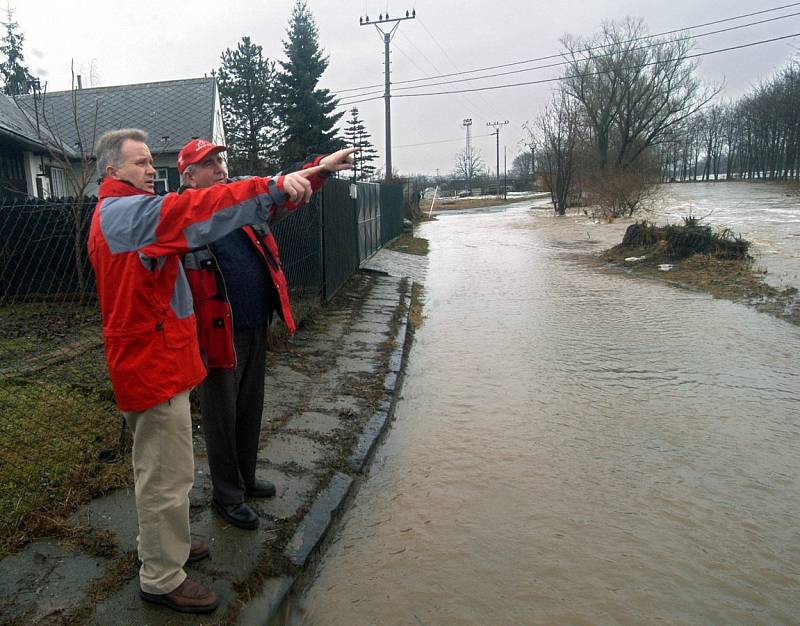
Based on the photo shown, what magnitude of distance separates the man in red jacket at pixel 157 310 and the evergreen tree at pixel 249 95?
35085mm

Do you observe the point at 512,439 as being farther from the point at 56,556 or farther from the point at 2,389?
the point at 2,389

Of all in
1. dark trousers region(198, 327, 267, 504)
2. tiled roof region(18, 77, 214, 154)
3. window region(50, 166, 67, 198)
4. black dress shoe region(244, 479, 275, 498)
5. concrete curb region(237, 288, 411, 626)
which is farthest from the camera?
tiled roof region(18, 77, 214, 154)

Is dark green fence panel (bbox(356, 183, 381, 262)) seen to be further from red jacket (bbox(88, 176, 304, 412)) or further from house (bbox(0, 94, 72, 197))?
red jacket (bbox(88, 176, 304, 412))

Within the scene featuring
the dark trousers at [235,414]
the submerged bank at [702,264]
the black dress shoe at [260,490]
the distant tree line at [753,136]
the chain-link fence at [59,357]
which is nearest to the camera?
the dark trousers at [235,414]

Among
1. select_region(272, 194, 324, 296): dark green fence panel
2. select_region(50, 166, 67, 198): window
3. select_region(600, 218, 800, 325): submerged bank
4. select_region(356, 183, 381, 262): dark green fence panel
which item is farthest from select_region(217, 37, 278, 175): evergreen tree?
select_region(272, 194, 324, 296): dark green fence panel

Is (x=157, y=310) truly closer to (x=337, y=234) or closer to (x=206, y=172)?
(x=206, y=172)

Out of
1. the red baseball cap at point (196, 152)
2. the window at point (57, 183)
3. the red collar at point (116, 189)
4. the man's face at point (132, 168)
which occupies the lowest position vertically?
the red collar at point (116, 189)

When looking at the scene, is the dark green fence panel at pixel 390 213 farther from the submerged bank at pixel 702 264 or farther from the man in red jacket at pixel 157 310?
the man in red jacket at pixel 157 310

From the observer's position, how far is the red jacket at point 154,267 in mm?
2062

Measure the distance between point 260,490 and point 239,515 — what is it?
0.32 meters

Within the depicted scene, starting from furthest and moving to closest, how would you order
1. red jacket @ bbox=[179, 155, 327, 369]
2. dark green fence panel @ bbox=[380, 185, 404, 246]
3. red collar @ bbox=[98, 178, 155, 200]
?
dark green fence panel @ bbox=[380, 185, 404, 246], red jacket @ bbox=[179, 155, 327, 369], red collar @ bbox=[98, 178, 155, 200]

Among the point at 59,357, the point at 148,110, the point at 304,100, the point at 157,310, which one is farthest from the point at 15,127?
the point at 304,100

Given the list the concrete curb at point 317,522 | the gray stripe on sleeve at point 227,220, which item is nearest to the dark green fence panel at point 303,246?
the concrete curb at point 317,522

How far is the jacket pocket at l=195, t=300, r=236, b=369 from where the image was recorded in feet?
9.12
